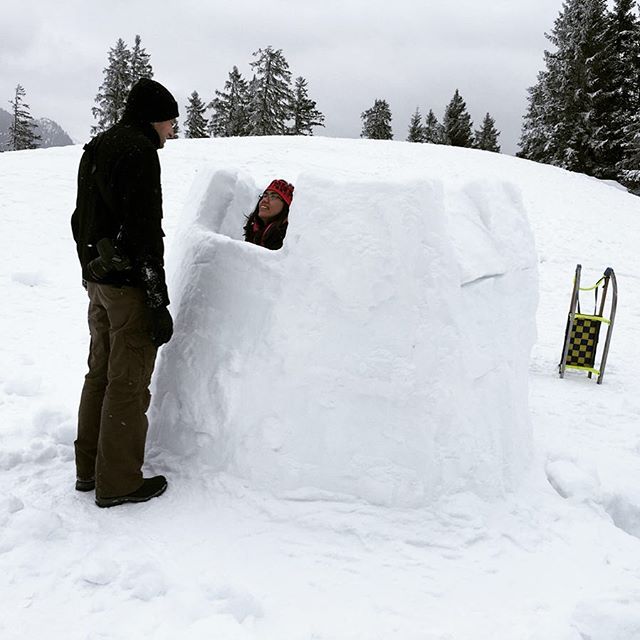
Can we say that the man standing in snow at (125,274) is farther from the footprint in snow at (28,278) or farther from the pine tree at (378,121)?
the pine tree at (378,121)

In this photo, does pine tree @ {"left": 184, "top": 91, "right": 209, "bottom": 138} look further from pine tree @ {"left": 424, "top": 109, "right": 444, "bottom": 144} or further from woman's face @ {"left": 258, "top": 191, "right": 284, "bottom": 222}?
woman's face @ {"left": 258, "top": 191, "right": 284, "bottom": 222}

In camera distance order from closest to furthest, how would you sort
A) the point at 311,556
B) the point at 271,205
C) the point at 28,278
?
the point at 311,556
the point at 271,205
the point at 28,278

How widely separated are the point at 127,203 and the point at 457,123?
1466 inches

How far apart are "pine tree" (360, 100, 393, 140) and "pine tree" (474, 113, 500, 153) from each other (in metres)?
7.65

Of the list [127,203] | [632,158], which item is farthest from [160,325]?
[632,158]

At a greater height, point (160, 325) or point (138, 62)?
point (138, 62)

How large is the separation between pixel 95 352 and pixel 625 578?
2.75 metres

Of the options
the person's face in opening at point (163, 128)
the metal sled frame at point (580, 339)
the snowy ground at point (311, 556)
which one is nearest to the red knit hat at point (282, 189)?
the person's face in opening at point (163, 128)

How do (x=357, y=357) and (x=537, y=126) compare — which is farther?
(x=537, y=126)

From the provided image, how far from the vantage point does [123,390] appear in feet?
9.13

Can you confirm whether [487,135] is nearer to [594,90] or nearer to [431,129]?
[431,129]

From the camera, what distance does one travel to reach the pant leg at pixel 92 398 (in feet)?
9.60

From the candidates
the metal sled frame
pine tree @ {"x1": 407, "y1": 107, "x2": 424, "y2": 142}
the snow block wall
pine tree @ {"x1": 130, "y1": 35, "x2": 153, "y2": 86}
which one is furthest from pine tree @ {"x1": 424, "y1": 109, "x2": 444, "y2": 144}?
the snow block wall

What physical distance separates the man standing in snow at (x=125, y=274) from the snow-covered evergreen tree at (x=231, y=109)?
31.3 metres
